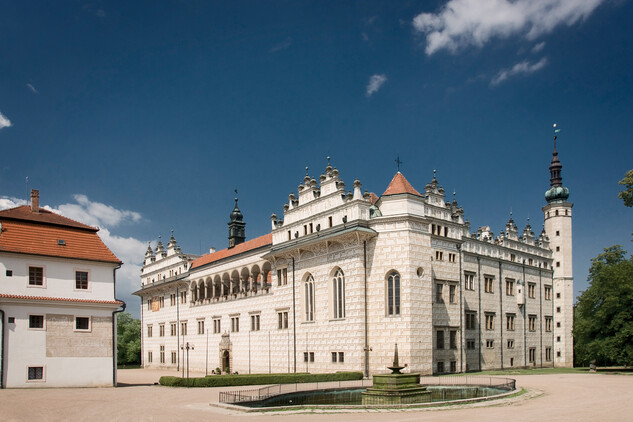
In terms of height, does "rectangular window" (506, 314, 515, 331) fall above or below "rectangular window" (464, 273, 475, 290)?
below

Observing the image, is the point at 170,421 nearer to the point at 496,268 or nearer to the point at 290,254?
the point at 290,254

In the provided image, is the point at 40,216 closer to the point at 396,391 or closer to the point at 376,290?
the point at 376,290

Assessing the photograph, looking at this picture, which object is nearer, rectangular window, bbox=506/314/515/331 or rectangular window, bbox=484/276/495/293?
rectangular window, bbox=484/276/495/293

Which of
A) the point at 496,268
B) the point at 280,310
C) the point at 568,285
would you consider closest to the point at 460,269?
the point at 496,268

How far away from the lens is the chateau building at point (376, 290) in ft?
142

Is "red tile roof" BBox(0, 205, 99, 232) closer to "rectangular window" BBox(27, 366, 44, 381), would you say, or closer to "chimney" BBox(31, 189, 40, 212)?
"chimney" BBox(31, 189, 40, 212)

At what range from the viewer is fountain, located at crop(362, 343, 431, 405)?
1105 inches

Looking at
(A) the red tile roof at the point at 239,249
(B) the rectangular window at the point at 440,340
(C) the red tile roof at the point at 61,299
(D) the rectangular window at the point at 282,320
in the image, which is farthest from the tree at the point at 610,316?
(C) the red tile roof at the point at 61,299

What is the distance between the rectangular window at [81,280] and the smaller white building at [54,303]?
6 cm

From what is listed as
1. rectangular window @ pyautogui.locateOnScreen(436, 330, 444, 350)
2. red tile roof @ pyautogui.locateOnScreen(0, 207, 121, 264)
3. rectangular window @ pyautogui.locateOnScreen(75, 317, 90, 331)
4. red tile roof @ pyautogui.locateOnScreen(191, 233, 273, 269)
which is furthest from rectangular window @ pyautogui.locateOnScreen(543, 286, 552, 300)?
rectangular window @ pyautogui.locateOnScreen(75, 317, 90, 331)

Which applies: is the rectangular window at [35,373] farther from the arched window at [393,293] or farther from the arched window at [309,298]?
the arched window at [393,293]

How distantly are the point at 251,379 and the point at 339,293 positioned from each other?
10112 mm

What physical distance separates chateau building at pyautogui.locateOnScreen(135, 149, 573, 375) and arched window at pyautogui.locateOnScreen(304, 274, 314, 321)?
9cm

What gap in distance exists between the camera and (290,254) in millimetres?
51219
